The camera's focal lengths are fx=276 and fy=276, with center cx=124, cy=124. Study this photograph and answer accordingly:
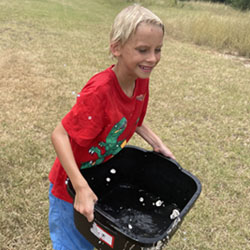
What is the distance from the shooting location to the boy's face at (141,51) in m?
1.01

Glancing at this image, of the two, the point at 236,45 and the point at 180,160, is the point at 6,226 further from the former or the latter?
the point at 236,45

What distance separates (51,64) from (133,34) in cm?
371

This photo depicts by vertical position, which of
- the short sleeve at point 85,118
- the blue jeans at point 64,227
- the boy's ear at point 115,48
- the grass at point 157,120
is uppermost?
the boy's ear at point 115,48

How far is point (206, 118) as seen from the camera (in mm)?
3506

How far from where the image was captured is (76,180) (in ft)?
3.23

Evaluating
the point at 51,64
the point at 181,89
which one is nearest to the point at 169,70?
the point at 181,89

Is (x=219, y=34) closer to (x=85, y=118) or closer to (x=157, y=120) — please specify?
(x=157, y=120)

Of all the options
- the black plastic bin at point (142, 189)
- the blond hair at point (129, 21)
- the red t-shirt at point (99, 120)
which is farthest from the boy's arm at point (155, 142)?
the blond hair at point (129, 21)

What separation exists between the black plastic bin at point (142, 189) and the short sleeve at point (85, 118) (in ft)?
1.00

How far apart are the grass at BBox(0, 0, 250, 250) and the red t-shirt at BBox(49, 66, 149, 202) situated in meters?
Answer: 0.86

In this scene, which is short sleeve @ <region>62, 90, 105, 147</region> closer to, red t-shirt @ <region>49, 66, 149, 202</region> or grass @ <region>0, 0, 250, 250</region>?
red t-shirt @ <region>49, 66, 149, 202</region>

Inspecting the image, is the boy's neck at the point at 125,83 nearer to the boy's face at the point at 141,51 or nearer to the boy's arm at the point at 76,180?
the boy's face at the point at 141,51

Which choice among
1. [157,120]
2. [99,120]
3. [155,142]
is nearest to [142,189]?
[155,142]

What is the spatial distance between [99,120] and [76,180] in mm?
240
